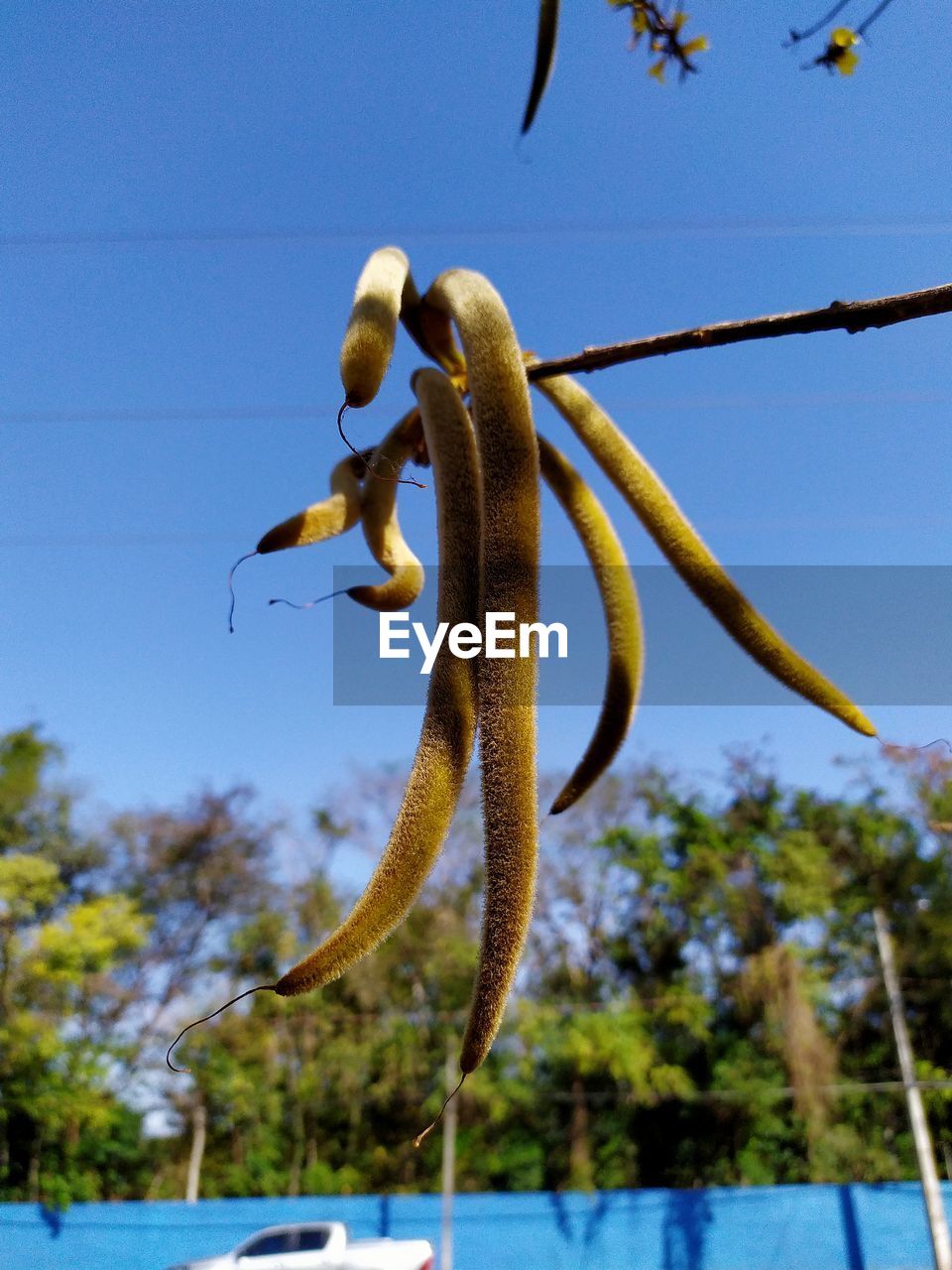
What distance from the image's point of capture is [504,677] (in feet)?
1.07

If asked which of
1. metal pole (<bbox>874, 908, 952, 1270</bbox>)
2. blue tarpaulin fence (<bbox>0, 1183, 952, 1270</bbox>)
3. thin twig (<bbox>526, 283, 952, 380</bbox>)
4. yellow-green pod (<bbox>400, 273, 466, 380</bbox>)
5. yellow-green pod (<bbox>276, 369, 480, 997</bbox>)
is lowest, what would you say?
blue tarpaulin fence (<bbox>0, 1183, 952, 1270</bbox>)

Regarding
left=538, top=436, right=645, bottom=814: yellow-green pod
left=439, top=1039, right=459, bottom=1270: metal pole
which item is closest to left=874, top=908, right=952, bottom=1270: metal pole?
left=439, top=1039, right=459, bottom=1270: metal pole

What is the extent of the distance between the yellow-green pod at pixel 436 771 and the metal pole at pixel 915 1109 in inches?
266

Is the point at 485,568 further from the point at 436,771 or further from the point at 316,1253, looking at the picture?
the point at 316,1253

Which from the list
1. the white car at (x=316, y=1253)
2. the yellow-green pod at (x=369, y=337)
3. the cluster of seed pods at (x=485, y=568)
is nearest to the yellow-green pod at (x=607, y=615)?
the cluster of seed pods at (x=485, y=568)

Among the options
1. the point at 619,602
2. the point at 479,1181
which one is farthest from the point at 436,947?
the point at 619,602

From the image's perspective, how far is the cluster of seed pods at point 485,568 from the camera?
30 centimetres

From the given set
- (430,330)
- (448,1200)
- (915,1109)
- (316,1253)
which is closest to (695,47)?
(430,330)

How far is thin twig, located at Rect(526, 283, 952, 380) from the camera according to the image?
0.37 meters

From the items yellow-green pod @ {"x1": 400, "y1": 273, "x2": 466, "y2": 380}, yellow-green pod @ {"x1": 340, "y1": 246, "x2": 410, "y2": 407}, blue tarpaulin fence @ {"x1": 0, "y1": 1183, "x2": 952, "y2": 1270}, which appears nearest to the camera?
yellow-green pod @ {"x1": 340, "y1": 246, "x2": 410, "y2": 407}

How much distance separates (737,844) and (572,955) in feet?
6.17

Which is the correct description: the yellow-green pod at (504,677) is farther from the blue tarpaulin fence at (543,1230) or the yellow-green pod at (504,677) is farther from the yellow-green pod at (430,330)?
the blue tarpaulin fence at (543,1230)

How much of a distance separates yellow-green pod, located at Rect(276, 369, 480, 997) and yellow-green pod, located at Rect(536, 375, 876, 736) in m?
0.09

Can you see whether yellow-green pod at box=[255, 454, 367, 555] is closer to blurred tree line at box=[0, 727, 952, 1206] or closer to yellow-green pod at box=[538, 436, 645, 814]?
yellow-green pod at box=[538, 436, 645, 814]
